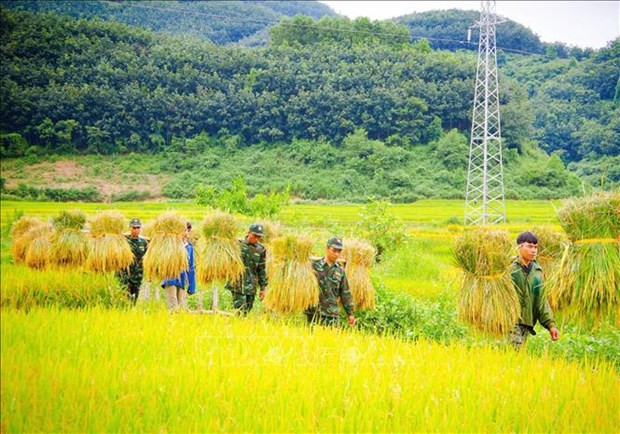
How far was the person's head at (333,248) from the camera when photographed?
19.8 ft

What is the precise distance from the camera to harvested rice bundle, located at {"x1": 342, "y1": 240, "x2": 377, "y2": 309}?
663 cm

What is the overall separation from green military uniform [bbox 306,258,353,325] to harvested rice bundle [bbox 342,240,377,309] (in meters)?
0.46

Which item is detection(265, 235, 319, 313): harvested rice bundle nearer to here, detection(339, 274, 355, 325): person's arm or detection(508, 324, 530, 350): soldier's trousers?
detection(339, 274, 355, 325): person's arm

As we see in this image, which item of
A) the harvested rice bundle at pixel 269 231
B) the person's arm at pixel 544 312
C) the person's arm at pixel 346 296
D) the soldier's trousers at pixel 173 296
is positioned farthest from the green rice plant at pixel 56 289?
the person's arm at pixel 544 312

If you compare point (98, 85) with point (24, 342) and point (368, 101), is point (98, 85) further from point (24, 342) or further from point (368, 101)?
point (368, 101)

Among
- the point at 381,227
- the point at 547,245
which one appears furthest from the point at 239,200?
the point at 547,245

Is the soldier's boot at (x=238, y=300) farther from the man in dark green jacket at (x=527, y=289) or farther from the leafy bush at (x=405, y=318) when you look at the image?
the man in dark green jacket at (x=527, y=289)

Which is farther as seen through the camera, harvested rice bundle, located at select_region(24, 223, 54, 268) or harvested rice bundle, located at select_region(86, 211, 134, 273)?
harvested rice bundle, located at select_region(86, 211, 134, 273)

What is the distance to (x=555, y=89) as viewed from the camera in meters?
8.56

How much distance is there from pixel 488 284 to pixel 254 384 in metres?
2.60

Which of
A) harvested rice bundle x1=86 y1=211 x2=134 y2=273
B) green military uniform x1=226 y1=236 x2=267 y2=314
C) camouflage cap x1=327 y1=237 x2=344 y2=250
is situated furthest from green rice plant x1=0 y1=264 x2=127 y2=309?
camouflage cap x1=327 y1=237 x2=344 y2=250

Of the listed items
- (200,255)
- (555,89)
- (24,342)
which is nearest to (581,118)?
(555,89)

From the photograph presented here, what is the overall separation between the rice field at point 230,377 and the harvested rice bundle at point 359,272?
185 centimetres

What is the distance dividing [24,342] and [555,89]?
27.6 ft
